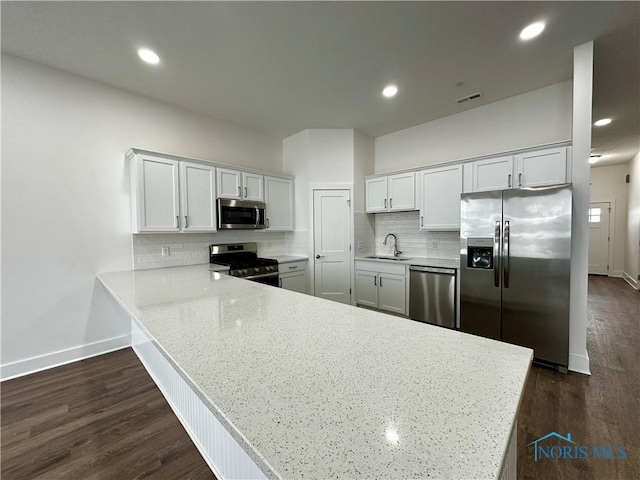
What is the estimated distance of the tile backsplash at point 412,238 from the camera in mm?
3911

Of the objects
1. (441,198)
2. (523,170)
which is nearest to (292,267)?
(441,198)

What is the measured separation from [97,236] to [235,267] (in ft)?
4.92

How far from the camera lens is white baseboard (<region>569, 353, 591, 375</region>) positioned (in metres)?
2.48

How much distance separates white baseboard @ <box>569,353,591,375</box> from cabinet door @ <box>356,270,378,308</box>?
2.15 m

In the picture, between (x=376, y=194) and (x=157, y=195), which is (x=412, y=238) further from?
(x=157, y=195)

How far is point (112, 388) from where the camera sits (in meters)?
2.37

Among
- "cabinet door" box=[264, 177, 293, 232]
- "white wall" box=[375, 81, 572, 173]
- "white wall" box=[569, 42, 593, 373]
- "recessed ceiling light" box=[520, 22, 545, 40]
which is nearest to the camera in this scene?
"recessed ceiling light" box=[520, 22, 545, 40]

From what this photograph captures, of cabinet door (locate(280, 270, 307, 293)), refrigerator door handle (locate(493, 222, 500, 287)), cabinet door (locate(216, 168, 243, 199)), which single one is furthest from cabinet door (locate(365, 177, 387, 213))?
cabinet door (locate(216, 168, 243, 199))

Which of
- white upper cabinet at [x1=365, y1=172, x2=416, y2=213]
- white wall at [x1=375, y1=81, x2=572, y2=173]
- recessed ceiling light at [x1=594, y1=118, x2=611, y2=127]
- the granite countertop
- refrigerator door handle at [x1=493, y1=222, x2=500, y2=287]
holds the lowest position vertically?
the granite countertop

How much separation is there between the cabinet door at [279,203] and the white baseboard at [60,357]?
237cm

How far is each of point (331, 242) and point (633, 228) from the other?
6.77 m

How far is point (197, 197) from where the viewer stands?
339cm

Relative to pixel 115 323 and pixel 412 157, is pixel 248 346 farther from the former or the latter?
pixel 412 157

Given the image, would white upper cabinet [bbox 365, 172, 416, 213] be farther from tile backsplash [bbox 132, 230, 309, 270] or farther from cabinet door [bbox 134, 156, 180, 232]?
cabinet door [bbox 134, 156, 180, 232]
